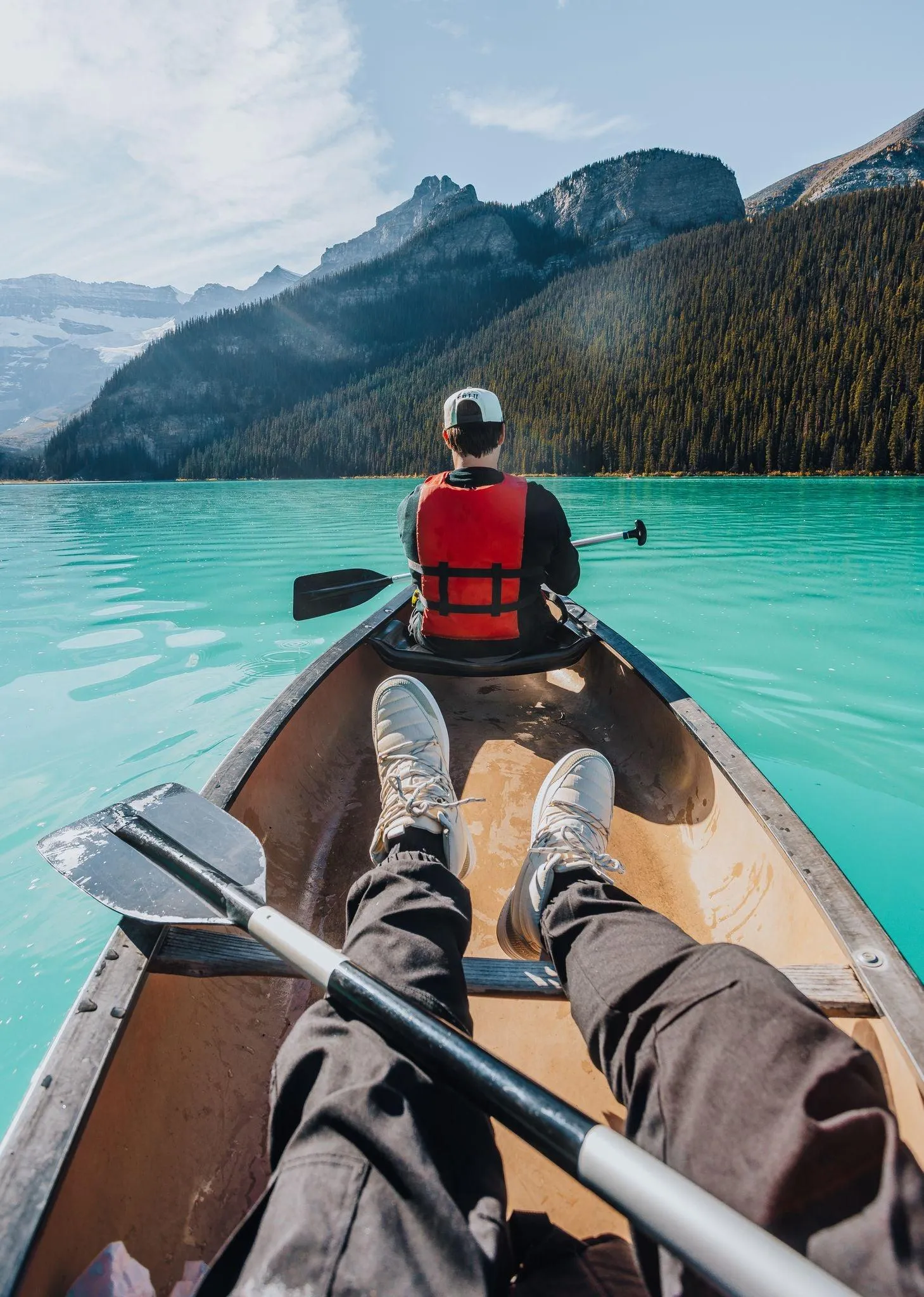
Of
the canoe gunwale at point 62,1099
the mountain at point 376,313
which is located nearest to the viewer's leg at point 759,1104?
the canoe gunwale at point 62,1099

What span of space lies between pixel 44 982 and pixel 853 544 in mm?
16166

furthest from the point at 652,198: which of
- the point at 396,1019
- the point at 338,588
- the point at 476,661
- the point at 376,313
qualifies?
the point at 396,1019

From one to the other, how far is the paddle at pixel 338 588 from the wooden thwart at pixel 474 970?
3019 millimetres

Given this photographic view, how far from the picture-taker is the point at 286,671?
6.85 meters

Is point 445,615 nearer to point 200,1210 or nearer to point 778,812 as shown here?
point 778,812

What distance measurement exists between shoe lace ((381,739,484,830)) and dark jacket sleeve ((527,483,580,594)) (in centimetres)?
147

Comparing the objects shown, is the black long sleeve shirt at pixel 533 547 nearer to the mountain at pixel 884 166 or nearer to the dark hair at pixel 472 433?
the dark hair at pixel 472 433

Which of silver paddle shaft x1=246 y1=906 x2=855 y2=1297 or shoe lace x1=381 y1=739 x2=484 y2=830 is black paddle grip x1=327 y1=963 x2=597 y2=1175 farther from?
shoe lace x1=381 y1=739 x2=484 y2=830

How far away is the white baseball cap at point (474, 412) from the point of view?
10.1 ft

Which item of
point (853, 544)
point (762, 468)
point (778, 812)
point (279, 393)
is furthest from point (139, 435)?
point (778, 812)

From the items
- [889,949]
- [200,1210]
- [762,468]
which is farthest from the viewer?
[762,468]

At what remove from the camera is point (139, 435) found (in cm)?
10631

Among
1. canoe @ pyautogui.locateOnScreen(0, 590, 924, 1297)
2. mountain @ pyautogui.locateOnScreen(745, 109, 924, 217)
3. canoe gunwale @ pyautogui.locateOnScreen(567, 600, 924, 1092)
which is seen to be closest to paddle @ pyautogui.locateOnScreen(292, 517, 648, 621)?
canoe @ pyautogui.locateOnScreen(0, 590, 924, 1297)

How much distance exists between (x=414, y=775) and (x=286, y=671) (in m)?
5.02
